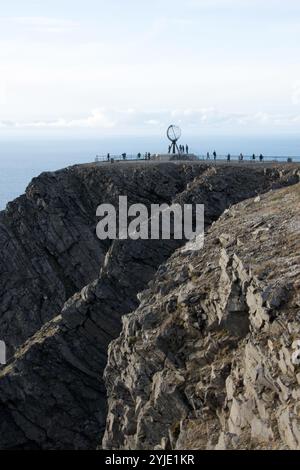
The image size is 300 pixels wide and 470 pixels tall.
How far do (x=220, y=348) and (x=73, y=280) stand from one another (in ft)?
124

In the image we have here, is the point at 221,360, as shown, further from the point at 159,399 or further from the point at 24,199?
the point at 24,199

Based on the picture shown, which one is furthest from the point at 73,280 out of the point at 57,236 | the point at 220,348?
the point at 220,348

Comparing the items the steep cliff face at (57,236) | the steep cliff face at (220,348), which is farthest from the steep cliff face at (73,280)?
the steep cliff face at (220,348)

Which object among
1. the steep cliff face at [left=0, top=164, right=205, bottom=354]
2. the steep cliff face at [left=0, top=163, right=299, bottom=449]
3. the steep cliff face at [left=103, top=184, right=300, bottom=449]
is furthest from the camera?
the steep cliff face at [left=0, top=164, right=205, bottom=354]

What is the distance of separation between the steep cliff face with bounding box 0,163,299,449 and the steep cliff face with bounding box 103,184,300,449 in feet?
45.7

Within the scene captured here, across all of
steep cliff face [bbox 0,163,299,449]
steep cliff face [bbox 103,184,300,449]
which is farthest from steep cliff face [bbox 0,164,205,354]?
steep cliff face [bbox 103,184,300,449]

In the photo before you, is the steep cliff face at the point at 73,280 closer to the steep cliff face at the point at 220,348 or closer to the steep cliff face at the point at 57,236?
the steep cliff face at the point at 57,236

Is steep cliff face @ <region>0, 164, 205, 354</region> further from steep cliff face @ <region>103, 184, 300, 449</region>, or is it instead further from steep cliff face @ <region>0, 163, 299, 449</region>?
steep cliff face @ <region>103, 184, 300, 449</region>

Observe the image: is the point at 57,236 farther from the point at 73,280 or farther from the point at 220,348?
the point at 220,348

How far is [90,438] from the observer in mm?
58906

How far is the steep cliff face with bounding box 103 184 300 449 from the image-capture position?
29.0 metres

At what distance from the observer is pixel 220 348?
115 feet

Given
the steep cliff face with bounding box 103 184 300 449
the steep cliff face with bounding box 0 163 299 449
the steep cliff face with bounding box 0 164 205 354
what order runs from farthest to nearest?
the steep cliff face with bounding box 0 164 205 354
the steep cliff face with bounding box 0 163 299 449
the steep cliff face with bounding box 103 184 300 449

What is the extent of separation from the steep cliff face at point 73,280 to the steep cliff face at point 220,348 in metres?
13.9
